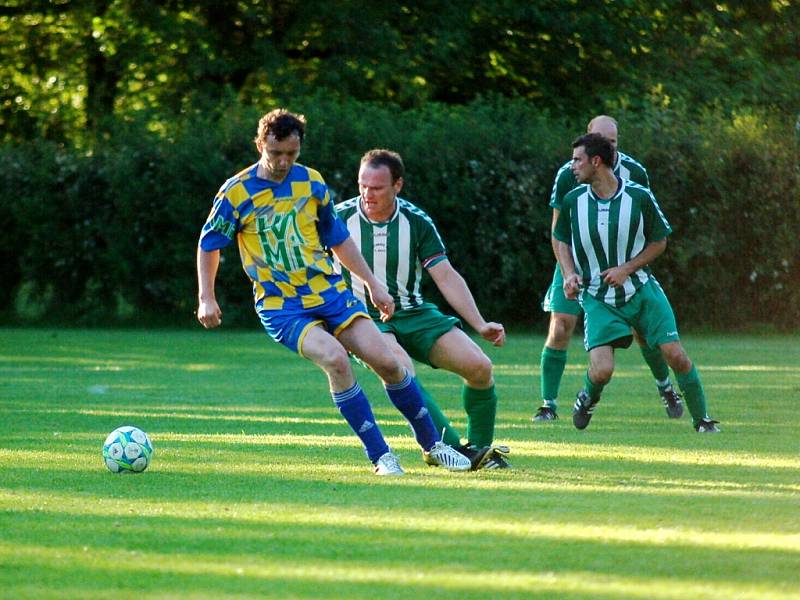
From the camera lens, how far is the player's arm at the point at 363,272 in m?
8.12

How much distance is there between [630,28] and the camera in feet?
104

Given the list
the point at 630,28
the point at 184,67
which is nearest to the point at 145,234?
the point at 184,67

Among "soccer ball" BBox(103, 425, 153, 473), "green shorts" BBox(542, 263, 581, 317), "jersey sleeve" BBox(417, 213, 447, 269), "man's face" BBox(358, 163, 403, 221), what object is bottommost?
"soccer ball" BBox(103, 425, 153, 473)

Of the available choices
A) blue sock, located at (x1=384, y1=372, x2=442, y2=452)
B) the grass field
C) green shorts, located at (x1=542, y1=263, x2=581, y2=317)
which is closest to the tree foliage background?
the grass field

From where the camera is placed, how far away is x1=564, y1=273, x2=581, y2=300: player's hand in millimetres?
10891

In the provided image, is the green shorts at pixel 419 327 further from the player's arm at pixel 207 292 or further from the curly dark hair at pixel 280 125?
the curly dark hair at pixel 280 125

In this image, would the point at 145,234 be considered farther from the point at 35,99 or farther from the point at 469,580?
the point at 469,580

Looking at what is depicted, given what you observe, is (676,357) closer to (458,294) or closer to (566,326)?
(566,326)

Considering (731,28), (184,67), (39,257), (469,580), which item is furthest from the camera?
(731,28)

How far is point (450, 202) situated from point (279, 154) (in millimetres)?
15673

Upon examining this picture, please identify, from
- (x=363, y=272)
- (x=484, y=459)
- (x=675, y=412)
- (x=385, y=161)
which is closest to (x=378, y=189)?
(x=385, y=161)

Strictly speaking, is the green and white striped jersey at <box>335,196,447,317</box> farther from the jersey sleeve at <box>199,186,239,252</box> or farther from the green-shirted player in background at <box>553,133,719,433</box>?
the green-shirted player in background at <box>553,133,719,433</box>

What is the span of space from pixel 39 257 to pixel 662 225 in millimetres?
16195

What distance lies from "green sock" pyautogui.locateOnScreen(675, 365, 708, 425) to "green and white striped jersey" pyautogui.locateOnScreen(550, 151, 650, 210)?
1430 mm
